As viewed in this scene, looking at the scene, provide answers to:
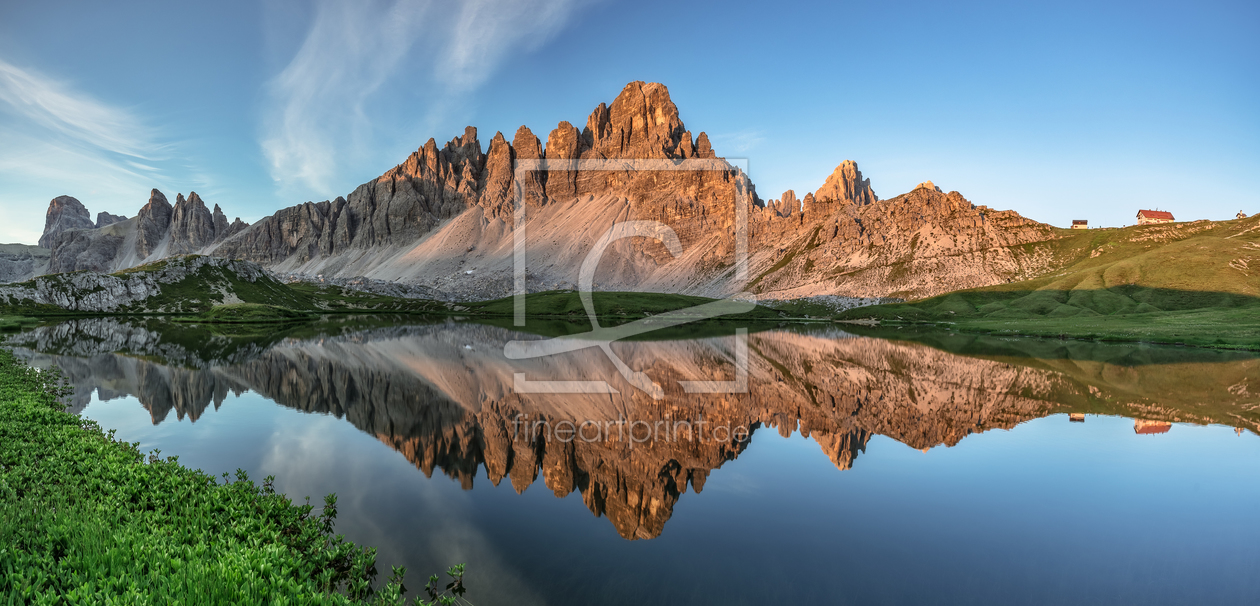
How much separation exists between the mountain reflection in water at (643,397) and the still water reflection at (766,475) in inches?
9.2

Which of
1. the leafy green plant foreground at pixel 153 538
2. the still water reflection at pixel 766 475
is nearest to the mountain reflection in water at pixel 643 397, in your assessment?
the still water reflection at pixel 766 475

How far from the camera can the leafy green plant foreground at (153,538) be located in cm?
882

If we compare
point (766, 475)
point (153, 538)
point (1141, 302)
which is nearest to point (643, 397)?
point (766, 475)

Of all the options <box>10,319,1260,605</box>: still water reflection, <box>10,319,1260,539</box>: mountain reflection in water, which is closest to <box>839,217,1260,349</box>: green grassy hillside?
<box>10,319,1260,539</box>: mountain reflection in water

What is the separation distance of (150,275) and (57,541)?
211198 mm

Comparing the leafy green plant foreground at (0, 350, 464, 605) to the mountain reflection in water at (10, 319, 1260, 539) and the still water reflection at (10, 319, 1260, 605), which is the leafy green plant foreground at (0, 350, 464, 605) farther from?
the mountain reflection in water at (10, 319, 1260, 539)

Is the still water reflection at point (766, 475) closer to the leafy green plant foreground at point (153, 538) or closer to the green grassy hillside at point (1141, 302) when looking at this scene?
the leafy green plant foreground at point (153, 538)

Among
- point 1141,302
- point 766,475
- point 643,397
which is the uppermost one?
point 1141,302

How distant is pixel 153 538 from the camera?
10.8 meters

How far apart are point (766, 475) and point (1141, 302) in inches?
5920

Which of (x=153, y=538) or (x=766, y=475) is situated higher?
(x=153, y=538)

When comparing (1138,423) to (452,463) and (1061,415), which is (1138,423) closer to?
(1061,415)

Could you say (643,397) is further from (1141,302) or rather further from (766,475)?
Result: (1141,302)

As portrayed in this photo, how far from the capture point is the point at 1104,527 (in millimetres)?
15680
